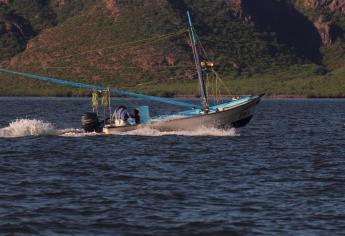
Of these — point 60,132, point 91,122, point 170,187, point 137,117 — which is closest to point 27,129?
point 60,132

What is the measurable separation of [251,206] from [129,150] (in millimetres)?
16132

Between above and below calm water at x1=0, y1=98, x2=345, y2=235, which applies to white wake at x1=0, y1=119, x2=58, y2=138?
above

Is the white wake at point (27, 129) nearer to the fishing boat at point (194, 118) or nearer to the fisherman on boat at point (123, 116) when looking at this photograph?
the fishing boat at point (194, 118)

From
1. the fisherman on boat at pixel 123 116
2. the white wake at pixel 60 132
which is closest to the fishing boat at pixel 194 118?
the fisherman on boat at pixel 123 116

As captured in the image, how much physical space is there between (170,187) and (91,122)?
21.8 m

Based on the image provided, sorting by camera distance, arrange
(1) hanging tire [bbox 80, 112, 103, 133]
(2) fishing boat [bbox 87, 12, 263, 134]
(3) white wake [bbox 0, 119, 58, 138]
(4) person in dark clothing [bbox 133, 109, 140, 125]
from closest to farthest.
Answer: (2) fishing boat [bbox 87, 12, 263, 134], (4) person in dark clothing [bbox 133, 109, 140, 125], (1) hanging tire [bbox 80, 112, 103, 133], (3) white wake [bbox 0, 119, 58, 138]

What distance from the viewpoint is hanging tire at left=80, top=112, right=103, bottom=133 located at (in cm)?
4706

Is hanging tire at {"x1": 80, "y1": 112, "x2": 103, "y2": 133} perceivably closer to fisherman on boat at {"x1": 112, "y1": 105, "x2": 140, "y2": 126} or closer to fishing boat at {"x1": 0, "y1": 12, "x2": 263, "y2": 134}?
fishing boat at {"x1": 0, "y1": 12, "x2": 263, "y2": 134}

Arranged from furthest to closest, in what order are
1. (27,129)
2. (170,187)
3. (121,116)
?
(27,129) < (121,116) < (170,187)

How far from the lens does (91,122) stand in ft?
156

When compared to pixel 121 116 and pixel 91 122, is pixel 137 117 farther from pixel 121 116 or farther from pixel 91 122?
pixel 91 122

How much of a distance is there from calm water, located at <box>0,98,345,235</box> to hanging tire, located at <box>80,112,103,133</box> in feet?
10.4

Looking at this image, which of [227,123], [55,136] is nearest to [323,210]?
[227,123]

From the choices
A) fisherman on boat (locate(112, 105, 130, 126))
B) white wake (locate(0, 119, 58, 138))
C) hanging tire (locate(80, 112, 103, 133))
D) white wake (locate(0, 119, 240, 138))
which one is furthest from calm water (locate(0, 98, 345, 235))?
white wake (locate(0, 119, 58, 138))
